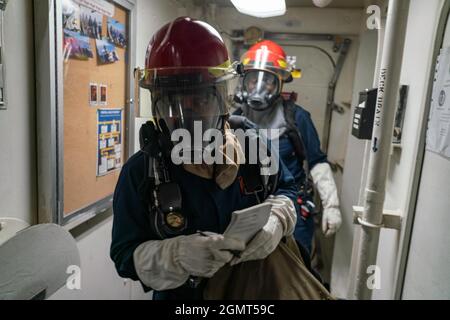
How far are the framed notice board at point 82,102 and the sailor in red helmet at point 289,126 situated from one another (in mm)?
873

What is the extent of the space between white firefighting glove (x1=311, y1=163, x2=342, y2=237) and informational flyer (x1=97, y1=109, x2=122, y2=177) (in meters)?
1.40

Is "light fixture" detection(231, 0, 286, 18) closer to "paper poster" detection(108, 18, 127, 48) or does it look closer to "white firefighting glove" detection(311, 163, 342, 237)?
"paper poster" detection(108, 18, 127, 48)

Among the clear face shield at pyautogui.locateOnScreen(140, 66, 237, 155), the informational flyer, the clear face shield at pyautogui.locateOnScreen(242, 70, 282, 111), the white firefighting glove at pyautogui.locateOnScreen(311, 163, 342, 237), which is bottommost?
the white firefighting glove at pyautogui.locateOnScreen(311, 163, 342, 237)

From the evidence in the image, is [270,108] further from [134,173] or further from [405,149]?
[134,173]

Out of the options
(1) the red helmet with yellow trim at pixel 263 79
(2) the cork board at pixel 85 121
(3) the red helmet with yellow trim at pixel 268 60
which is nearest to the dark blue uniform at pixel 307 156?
(1) the red helmet with yellow trim at pixel 263 79

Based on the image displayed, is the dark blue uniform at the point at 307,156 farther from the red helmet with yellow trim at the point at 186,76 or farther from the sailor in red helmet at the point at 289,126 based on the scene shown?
the red helmet with yellow trim at the point at 186,76

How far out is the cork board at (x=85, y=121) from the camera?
121cm

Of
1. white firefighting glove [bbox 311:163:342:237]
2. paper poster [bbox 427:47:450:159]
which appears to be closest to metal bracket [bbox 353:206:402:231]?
paper poster [bbox 427:47:450:159]

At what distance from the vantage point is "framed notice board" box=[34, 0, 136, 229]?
42.0 inches

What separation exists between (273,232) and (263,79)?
1.45 meters

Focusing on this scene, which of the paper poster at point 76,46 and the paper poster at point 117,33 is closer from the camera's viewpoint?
the paper poster at point 76,46

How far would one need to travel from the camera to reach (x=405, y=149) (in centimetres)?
137

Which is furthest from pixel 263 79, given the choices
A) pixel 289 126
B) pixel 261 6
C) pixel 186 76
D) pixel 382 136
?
pixel 186 76

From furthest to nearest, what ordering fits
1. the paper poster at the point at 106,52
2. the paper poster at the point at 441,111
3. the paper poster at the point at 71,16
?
the paper poster at the point at 106,52 → the paper poster at the point at 71,16 → the paper poster at the point at 441,111
